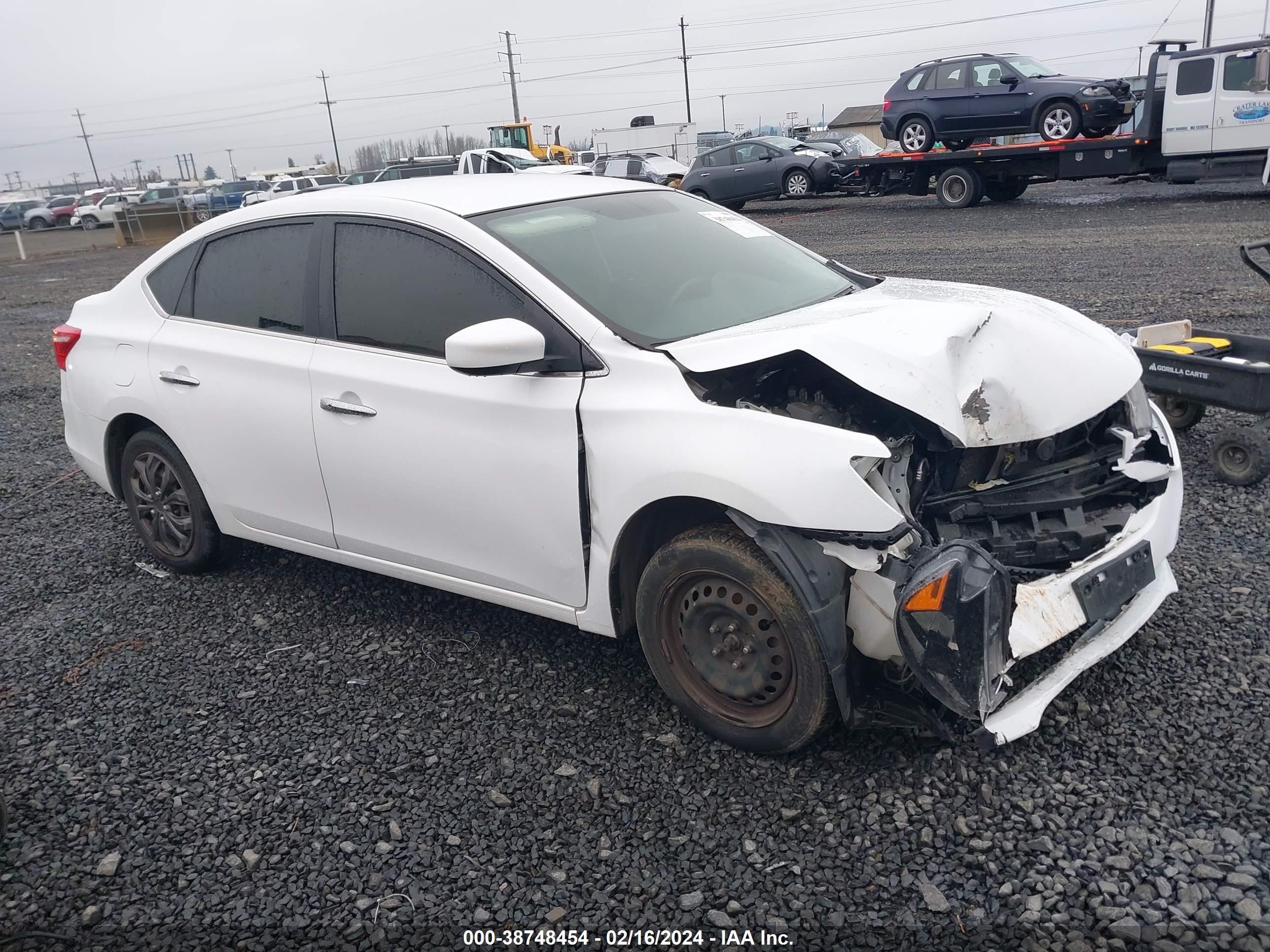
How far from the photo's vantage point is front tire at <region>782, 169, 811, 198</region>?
21.6 m

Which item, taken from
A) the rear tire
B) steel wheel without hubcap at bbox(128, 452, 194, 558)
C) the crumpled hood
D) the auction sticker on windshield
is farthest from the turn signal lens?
the rear tire

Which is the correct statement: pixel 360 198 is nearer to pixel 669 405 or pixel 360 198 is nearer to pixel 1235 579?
pixel 669 405

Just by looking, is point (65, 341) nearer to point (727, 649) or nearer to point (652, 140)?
point (727, 649)

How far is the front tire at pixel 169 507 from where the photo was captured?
14.6 ft

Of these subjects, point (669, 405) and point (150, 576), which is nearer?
point (669, 405)

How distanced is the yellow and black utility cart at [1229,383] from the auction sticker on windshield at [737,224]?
190 cm

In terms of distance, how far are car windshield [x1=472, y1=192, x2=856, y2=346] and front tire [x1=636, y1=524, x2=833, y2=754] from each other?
750mm

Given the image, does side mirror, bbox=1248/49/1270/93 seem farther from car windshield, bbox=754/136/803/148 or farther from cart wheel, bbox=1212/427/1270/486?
cart wheel, bbox=1212/427/1270/486

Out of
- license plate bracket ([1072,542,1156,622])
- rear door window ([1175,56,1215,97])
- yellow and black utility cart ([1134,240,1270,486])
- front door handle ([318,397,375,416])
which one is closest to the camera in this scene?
license plate bracket ([1072,542,1156,622])

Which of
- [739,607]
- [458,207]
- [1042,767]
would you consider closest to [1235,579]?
[1042,767]

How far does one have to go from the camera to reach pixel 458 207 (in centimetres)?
363

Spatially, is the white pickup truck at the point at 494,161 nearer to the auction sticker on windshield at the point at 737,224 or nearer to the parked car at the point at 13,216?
the auction sticker on windshield at the point at 737,224

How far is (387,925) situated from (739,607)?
4.14ft

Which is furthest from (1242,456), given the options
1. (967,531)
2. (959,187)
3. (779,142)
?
(779,142)
